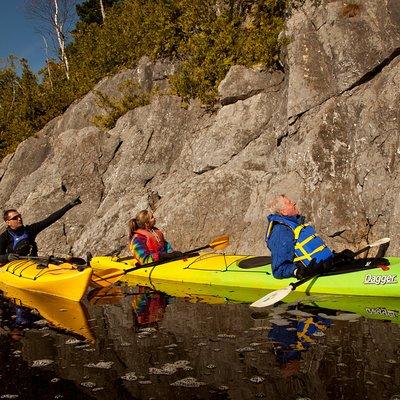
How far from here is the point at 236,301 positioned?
6863mm

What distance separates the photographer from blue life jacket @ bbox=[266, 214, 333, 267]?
21.3 ft

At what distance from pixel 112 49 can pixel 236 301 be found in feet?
49.9

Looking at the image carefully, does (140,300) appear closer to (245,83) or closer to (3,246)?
(3,246)

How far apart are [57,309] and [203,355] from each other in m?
3.37

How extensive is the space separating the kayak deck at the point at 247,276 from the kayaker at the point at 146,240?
0.58ft

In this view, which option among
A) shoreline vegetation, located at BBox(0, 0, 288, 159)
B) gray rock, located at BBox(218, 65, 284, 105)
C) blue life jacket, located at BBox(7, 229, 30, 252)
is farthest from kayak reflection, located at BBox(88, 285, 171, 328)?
shoreline vegetation, located at BBox(0, 0, 288, 159)

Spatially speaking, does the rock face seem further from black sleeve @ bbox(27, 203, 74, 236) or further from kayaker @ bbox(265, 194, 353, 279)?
black sleeve @ bbox(27, 203, 74, 236)

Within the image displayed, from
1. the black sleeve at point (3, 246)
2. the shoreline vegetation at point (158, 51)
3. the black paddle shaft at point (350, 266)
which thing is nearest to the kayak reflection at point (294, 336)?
the black paddle shaft at point (350, 266)

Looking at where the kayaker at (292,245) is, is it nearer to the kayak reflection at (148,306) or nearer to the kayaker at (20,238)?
the kayak reflection at (148,306)

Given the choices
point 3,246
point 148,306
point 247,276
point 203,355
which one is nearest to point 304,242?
point 247,276

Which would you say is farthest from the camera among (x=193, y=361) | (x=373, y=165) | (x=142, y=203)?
(x=142, y=203)

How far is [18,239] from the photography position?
9.83 meters

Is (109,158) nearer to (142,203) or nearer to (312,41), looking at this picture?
(142,203)

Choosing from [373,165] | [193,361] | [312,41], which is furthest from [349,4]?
[193,361]
